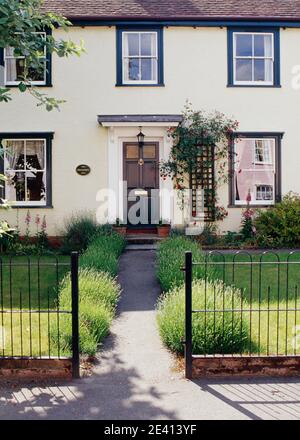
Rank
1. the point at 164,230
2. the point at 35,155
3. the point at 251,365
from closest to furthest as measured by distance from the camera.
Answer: the point at 251,365, the point at 164,230, the point at 35,155

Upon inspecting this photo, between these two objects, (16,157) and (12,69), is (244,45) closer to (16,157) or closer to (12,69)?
(12,69)

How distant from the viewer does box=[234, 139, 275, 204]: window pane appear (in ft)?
51.9

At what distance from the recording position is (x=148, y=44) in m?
15.8

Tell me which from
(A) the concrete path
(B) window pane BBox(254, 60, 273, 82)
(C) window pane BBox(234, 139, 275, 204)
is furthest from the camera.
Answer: (B) window pane BBox(254, 60, 273, 82)

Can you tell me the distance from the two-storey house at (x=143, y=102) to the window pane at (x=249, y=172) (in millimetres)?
29

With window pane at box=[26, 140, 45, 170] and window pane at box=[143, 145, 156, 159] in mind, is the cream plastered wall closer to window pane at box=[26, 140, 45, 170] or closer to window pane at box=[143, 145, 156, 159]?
window pane at box=[26, 140, 45, 170]

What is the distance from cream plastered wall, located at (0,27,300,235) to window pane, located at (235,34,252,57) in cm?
45

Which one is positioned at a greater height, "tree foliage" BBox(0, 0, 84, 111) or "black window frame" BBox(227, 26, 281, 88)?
"black window frame" BBox(227, 26, 281, 88)

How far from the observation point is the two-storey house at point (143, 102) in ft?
50.9

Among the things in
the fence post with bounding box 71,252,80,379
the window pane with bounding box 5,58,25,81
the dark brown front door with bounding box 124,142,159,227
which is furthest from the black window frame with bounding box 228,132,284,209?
the fence post with bounding box 71,252,80,379

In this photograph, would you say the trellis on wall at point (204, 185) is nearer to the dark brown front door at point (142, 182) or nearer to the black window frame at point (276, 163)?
the black window frame at point (276, 163)

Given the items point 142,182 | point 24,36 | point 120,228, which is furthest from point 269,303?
point 142,182

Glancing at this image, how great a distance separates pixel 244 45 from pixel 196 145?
131 inches
